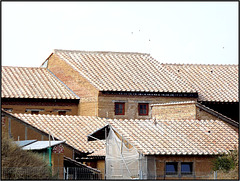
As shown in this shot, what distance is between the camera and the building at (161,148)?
91.3ft

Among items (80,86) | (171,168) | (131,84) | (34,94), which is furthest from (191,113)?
(34,94)

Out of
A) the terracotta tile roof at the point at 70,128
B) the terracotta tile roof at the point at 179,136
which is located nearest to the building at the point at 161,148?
the terracotta tile roof at the point at 179,136

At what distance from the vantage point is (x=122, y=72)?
46781 millimetres

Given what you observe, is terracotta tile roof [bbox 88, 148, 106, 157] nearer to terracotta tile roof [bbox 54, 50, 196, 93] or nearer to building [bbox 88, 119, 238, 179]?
building [bbox 88, 119, 238, 179]

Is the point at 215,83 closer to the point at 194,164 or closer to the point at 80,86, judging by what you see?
the point at 80,86

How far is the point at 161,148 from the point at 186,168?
4.66ft

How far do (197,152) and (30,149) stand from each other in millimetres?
7359

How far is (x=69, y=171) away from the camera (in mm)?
27344

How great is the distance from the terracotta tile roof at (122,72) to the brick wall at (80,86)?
0.36 meters

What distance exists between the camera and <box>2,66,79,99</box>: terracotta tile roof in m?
44.4

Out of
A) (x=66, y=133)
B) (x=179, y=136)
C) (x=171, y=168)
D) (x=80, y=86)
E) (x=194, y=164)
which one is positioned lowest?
(x=171, y=168)

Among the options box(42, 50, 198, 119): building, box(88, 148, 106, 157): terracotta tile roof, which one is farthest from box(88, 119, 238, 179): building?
box(42, 50, 198, 119): building

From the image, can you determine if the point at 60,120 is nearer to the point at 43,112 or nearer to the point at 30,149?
the point at 43,112

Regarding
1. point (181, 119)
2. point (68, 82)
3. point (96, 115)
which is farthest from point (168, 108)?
point (68, 82)
